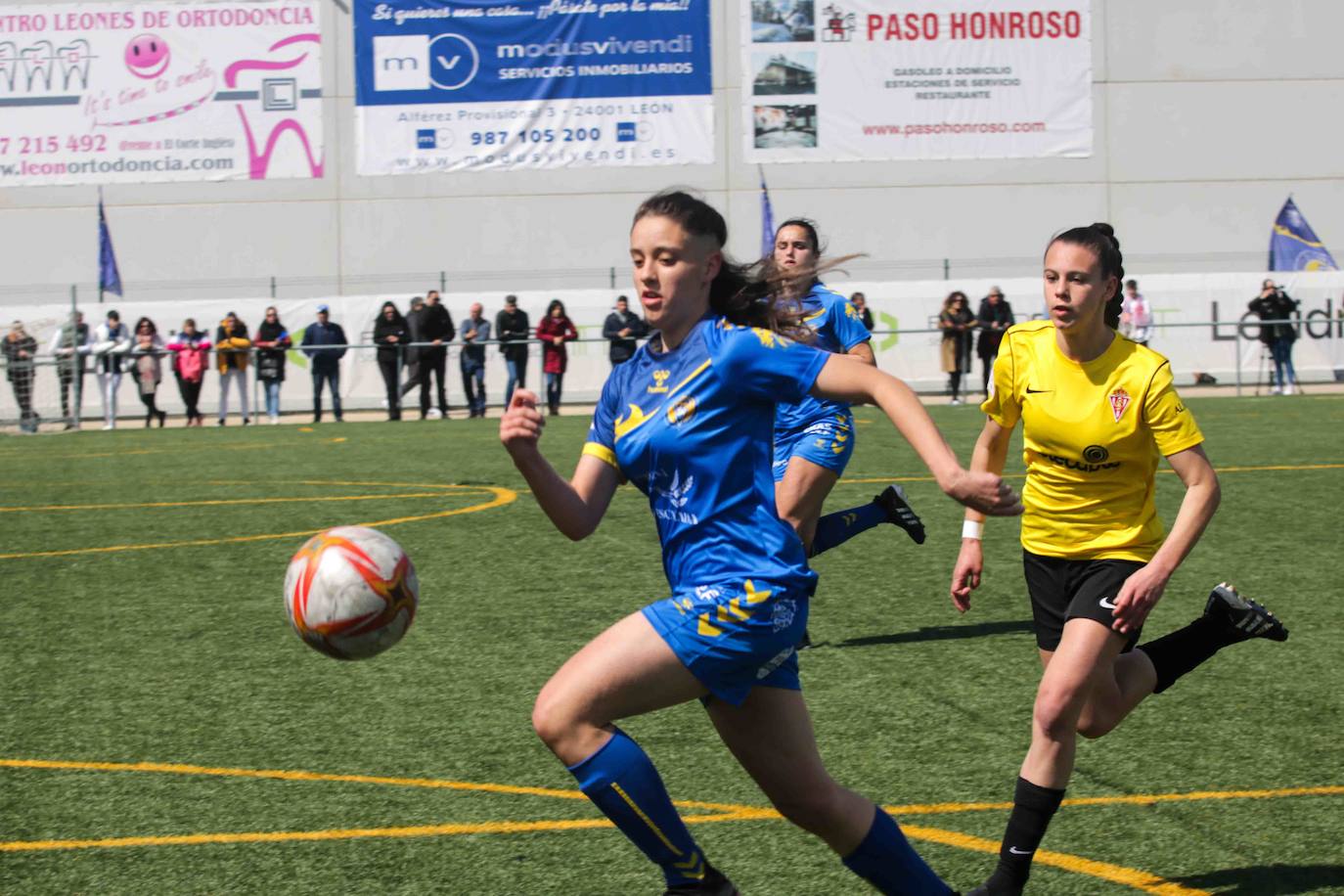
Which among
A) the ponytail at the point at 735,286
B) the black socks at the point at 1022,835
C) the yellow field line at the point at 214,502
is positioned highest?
the ponytail at the point at 735,286

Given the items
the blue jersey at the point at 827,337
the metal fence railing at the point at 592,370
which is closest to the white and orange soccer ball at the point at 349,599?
the blue jersey at the point at 827,337

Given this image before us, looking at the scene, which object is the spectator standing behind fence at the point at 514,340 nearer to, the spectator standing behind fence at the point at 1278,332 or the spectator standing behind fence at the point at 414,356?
the spectator standing behind fence at the point at 414,356

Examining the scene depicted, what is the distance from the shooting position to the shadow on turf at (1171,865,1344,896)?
4316mm

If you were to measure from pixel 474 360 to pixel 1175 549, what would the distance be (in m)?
22.2

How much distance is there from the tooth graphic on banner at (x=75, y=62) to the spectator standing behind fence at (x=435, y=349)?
1055 cm

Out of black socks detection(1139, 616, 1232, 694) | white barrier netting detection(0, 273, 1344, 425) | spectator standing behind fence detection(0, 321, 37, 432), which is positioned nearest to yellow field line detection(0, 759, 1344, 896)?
black socks detection(1139, 616, 1232, 694)

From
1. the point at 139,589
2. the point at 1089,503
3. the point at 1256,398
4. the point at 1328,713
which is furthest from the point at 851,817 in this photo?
the point at 1256,398

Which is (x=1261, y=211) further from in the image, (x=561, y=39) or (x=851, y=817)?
Answer: (x=851, y=817)

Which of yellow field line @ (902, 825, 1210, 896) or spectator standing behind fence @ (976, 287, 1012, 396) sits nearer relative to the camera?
yellow field line @ (902, 825, 1210, 896)

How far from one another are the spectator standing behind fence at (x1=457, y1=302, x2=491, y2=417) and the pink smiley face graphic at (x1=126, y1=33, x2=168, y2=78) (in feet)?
33.5

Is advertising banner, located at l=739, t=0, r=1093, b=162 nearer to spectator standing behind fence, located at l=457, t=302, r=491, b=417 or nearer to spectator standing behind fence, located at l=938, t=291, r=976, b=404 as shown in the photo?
spectator standing behind fence, located at l=938, t=291, r=976, b=404

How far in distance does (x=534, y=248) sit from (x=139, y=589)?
2354cm

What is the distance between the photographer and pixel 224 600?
9188mm

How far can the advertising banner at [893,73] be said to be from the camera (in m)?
32.0
